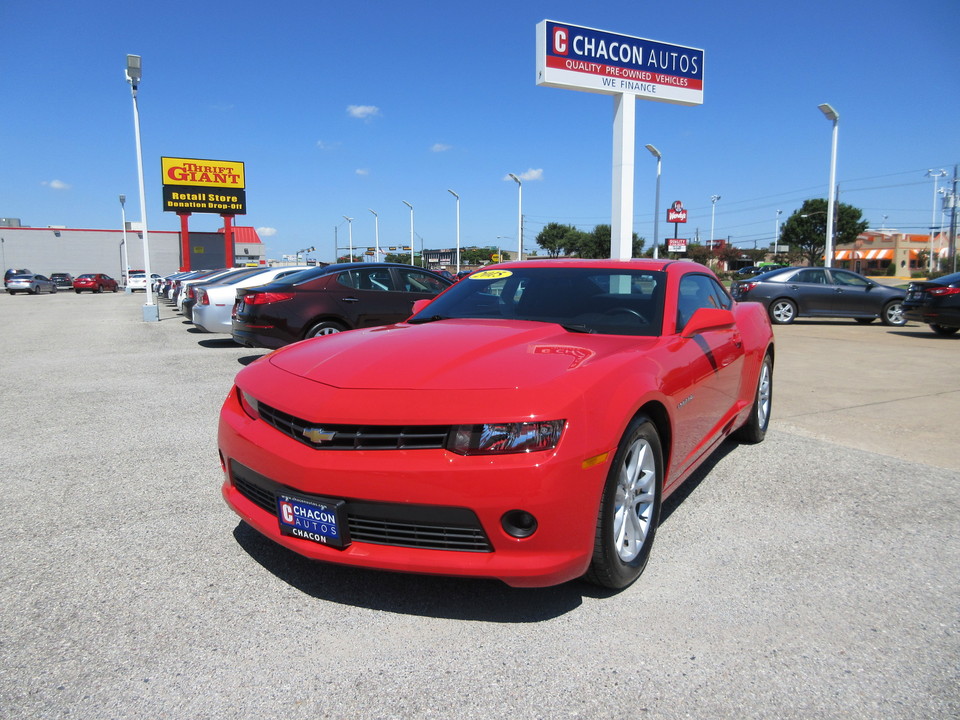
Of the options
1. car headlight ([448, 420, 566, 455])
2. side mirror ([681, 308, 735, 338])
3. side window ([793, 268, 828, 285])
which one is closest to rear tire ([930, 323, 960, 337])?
side window ([793, 268, 828, 285])

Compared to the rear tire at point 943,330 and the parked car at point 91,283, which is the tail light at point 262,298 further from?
the parked car at point 91,283

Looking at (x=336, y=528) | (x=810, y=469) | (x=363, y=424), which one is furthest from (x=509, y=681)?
(x=810, y=469)

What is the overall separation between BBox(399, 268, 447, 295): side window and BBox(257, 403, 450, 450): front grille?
7381 millimetres

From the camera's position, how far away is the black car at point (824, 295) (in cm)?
1584

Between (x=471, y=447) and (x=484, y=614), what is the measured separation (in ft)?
2.46

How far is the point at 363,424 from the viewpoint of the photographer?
2475mm

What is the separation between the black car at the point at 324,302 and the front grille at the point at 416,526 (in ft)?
21.1

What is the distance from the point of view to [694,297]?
4.26m

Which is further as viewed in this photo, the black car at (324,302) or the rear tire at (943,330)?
the rear tire at (943,330)

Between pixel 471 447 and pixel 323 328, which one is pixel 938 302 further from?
pixel 471 447

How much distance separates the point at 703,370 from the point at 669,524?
0.85m

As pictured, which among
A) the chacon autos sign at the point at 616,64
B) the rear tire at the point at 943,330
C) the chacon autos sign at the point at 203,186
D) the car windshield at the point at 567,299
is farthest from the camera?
the chacon autos sign at the point at 203,186

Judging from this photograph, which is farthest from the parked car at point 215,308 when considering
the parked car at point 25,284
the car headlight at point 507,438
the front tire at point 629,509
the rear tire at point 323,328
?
the parked car at point 25,284

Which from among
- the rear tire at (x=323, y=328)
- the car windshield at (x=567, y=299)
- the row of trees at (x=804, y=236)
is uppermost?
the row of trees at (x=804, y=236)
